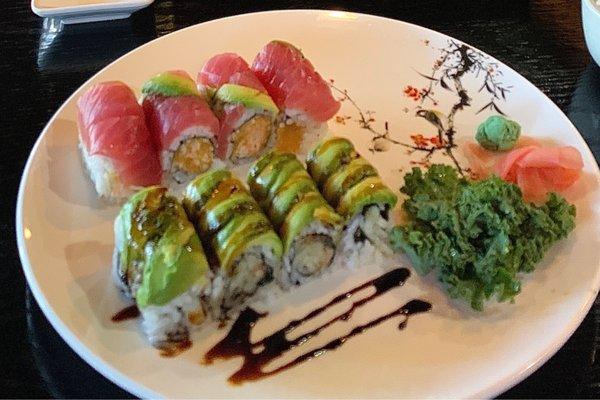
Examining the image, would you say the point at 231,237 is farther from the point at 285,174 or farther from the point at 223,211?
the point at 285,174

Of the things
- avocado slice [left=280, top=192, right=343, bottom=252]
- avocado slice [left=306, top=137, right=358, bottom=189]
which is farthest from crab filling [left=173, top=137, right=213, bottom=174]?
avocado slice [left=280, top=192, right=343, bottom=252]

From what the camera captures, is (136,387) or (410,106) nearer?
(136,387)

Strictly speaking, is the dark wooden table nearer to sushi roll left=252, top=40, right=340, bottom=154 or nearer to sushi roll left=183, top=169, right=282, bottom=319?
sushi roll left=183, top=169, right=282, bottom=319

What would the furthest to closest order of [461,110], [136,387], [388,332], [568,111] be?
1. [568,111]
2. [461,110]
3. [388,332]
4. [136,387]

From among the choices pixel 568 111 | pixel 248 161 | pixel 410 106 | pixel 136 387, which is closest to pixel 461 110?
pixel 410 106

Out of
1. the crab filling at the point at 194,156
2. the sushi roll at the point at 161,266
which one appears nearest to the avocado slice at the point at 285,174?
the sushi roll at the point at 161,266

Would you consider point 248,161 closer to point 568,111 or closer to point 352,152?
point 352,152

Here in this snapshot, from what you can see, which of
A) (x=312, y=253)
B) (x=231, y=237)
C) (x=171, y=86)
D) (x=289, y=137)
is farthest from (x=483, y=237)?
(x=171, y=86)
